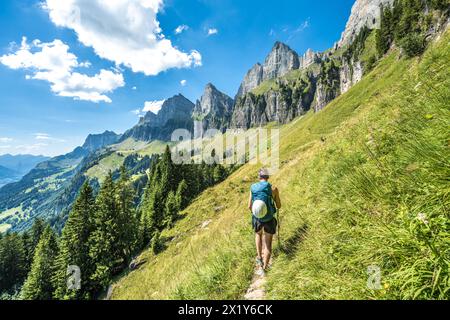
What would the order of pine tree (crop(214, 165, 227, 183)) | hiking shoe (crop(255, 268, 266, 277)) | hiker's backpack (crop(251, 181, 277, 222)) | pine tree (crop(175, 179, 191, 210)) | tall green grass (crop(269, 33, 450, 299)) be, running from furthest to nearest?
pine tree (crop(214, 165, 227, 183))
pine tree (crop(175, 179, 191, 210))
hiker's backpack (crop(251, 181, 277, 222))
hiking shoe (crop(255, 268, 266, 277))
tall green grass (crop(269, 33, 450, 299))

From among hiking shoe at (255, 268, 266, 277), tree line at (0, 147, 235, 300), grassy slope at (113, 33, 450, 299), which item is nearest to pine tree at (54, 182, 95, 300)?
tree line at (0, 147, 235, 300)

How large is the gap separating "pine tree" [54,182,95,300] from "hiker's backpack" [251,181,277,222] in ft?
124

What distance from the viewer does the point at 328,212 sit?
601cm

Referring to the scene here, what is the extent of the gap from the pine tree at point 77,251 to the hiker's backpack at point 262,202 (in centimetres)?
3780

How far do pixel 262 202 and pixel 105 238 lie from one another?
3728 cm

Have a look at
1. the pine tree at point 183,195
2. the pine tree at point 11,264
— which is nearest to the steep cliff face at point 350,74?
the pine tree at point 183,195

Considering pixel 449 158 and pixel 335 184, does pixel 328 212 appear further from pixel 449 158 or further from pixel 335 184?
pixel 449 158

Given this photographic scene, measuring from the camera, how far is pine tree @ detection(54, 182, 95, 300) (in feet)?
113

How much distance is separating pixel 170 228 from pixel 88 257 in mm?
14374

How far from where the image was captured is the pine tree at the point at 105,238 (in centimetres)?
3428

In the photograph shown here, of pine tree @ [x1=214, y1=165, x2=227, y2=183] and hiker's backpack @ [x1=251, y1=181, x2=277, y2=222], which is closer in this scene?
hiker's backpack @ [x1=251, y1=181, x2=277, y2=222]

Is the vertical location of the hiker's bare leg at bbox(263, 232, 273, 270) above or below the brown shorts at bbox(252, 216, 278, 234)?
below

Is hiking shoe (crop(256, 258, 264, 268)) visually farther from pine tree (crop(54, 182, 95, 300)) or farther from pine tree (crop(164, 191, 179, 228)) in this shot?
pine tree (crop(164, 191, 179, 228))
